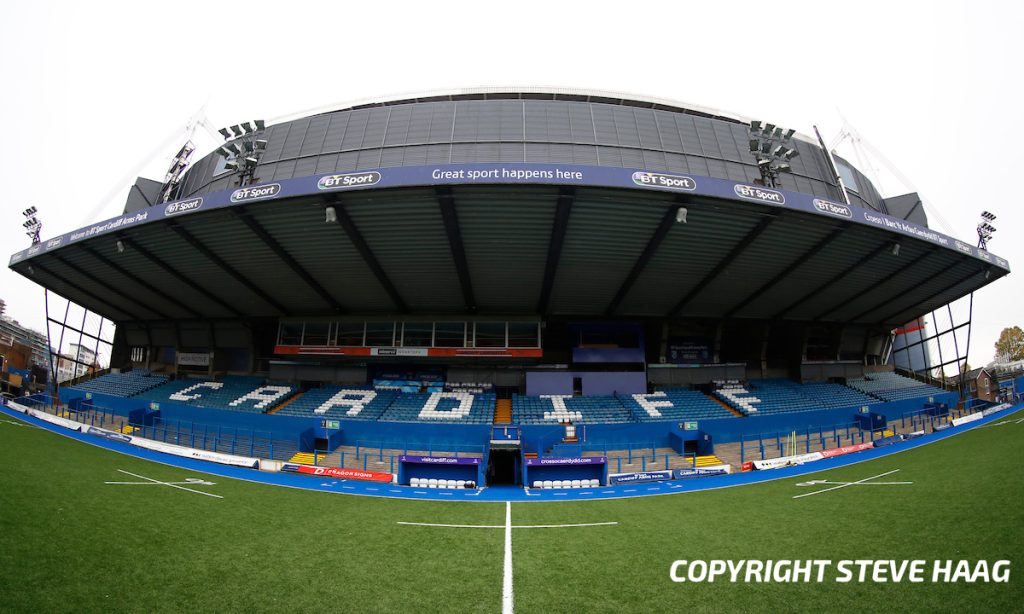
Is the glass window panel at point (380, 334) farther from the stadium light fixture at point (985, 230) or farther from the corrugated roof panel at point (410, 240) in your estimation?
the stadium light fixture at point (985, 230)

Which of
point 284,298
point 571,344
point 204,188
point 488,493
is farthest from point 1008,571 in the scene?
point 204,188

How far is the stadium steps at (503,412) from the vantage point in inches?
853

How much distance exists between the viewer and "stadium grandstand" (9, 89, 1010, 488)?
1587 centimetres

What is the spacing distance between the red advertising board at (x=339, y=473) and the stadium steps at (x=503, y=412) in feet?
23.7

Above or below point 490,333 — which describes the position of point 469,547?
below

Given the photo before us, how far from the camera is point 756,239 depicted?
1741 centimetres

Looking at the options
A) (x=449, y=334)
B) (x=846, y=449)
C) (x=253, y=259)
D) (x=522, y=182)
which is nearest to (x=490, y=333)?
(x=449, y=334)

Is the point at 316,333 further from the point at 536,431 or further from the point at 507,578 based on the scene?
the point at 507,578

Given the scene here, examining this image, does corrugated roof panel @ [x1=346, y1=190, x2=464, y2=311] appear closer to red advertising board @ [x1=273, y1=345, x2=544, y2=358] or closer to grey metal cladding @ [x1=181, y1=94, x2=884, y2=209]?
red advertising board @ [x1=273, y1=345, x2=544, y2=358]

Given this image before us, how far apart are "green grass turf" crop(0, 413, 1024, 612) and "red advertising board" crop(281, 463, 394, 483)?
179 inches

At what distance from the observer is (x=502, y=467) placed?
1877 centimetres

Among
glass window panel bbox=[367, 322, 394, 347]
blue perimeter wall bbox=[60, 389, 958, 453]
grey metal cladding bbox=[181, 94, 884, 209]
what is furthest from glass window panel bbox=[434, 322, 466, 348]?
grey metal cladding bbox=[181, 94, 884, 209]

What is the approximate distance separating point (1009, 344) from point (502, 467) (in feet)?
315

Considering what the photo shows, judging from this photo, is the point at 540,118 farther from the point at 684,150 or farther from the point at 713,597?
the point at 713,597
